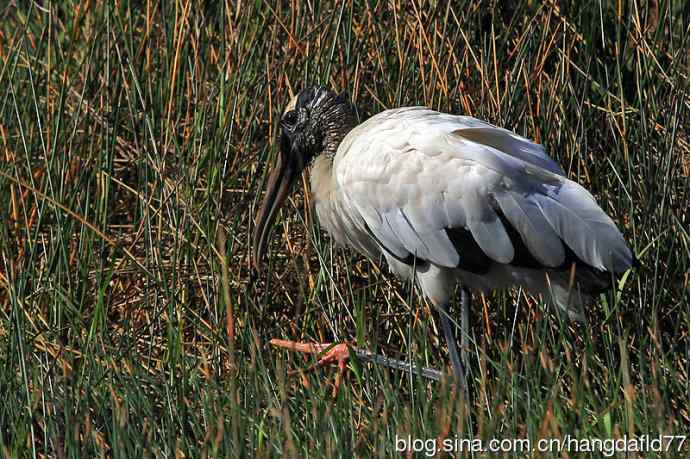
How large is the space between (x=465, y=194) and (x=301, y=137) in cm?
70

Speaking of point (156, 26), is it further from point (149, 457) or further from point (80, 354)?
point (149, 457)

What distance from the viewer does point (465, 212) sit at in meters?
2.97

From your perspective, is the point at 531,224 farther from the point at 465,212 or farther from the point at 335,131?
the point at 335,131

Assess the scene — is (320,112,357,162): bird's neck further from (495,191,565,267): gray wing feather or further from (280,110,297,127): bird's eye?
(495,191,565,267): gray wing feather

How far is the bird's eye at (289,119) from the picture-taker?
3432mm

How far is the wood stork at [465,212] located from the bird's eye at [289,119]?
25 cm

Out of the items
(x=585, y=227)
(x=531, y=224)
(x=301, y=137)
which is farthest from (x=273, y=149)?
(x=585, y=227)

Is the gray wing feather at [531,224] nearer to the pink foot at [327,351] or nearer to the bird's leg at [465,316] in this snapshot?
the bird's leg at [465,316]

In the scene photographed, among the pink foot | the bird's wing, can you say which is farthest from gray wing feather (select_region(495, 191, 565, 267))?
the pink foot

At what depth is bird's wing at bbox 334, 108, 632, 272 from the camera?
2.88 metres

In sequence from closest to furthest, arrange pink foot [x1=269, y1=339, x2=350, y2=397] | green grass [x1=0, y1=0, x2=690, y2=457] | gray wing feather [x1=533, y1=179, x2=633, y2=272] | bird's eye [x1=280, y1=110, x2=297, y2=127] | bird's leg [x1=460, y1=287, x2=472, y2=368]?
1. gray wing feather [x1=533, y1=179, x2=633, y2=272]
2. pink foot [x1=269, y1=339, x2=350, y2=397]
3. bird's leg [x1=460, y1=287, x2=472, y2=368]
4. green grass [x1=0, y1=0, x2=690, y2=457]
5. bird's eye [x1=280, y1=110, x2=297, y2=127]

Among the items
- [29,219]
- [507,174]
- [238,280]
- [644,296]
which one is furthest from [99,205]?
[644,296]

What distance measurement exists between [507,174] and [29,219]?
166 cm

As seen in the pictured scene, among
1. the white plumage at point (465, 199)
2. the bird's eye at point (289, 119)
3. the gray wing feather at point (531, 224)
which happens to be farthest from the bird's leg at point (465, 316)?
the bird's eye at point (289, 119)
